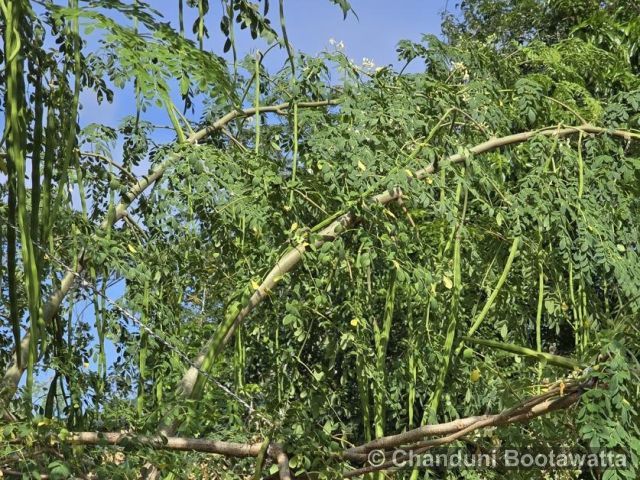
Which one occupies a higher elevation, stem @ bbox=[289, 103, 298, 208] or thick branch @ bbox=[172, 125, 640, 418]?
stem @ bbox=[289, 103, 298, 208]

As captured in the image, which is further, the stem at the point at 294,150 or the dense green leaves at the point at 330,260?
the stem at the point at 294,150

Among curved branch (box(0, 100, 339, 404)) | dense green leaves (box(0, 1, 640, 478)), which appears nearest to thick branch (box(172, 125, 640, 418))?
dense green leaves (box(0, 1, 640, 478))

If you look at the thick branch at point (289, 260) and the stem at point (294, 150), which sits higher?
the stem at point (294, 150)

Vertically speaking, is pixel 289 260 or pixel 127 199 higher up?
pixel 127 199

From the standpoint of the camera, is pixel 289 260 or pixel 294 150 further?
pixel 294 150

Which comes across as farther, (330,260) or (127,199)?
(127,199)

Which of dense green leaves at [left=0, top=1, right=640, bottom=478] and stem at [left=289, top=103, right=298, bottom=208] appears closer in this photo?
dense green leaves at [left=0, top=1, right=640, bottom=478]

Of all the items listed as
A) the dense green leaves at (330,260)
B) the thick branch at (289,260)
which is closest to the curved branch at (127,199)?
the dense green leaves at (330,260)

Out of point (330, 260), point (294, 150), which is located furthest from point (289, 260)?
point (294, 150)

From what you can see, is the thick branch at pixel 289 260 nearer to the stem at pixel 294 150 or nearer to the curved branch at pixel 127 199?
the stem at pixel 294 150

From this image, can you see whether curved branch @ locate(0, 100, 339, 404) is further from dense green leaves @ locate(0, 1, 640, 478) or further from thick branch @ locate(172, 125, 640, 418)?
thick branch @ locate(172, 125, 640, 418)

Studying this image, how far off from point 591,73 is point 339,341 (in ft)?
7.56

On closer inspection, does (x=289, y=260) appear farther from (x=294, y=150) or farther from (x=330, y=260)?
(x=294, y=150)

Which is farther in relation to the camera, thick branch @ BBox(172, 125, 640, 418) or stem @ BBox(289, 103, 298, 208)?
stem @ BBox(289, 103, 298, 208)
